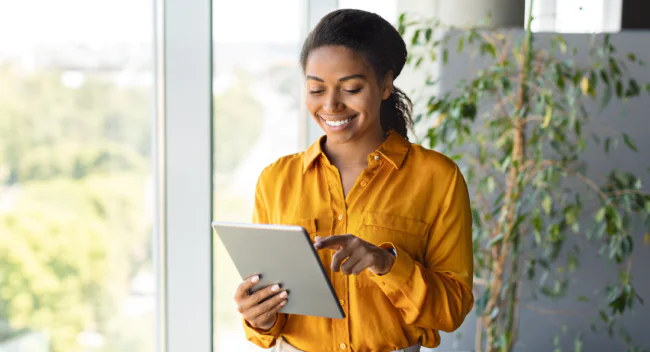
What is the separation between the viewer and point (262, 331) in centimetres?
135

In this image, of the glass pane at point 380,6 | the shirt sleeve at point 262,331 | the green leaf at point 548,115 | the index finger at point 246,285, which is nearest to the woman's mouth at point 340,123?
the shirt sleeve at point 262,331

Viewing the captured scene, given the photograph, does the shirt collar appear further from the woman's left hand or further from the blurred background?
the blurred background

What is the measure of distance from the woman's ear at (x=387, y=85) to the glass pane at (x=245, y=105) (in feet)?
4.26

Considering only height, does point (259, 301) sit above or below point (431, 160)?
below

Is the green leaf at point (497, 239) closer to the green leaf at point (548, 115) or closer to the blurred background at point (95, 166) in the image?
the green leaf at point (548, 115)

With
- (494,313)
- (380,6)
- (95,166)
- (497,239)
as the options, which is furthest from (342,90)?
(380,6)

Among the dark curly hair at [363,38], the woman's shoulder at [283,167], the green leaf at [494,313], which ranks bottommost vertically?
the green leaf at [494,313]

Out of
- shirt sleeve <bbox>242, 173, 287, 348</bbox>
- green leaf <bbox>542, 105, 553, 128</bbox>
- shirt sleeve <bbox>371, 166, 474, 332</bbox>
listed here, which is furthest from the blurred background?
shirt sleeve <bbox>371, 166, 474, 332</bbox>

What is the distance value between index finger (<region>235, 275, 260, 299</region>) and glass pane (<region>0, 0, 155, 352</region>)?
47.7 inches

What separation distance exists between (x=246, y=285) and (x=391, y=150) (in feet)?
1.32

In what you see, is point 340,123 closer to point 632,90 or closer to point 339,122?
point 339,122

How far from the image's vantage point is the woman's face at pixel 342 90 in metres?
1.32

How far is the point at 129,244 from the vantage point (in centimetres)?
246

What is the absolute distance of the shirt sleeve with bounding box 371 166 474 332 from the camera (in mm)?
1250
